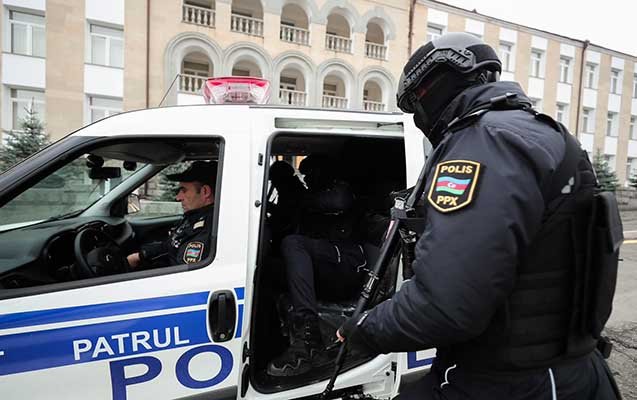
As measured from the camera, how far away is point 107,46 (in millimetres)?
14930

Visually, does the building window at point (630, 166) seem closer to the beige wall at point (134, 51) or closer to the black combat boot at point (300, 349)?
the beige wall at point (134, 51)

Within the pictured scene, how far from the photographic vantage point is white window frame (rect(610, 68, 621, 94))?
26.6m

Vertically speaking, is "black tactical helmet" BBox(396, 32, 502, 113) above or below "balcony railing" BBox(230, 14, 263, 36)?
below

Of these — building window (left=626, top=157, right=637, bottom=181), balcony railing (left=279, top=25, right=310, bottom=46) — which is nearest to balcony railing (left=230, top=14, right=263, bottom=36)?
balcony railing (left=279, top=25, right=310, bottom=46)

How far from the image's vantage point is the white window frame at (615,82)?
26.6m

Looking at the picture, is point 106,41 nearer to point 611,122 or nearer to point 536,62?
point 536,62

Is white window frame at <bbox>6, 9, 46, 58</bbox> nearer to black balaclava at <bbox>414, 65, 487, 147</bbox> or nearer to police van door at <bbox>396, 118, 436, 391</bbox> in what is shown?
police van door at <bbox>396, 118, 436, 391</bbox>

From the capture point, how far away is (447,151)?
109cm

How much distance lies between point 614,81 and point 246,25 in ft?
78.0

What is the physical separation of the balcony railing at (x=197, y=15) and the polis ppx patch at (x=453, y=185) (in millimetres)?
16724

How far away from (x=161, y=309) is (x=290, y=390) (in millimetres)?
693

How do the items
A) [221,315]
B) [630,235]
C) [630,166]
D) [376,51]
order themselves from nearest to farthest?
[221,315] → [630,235] → [376,51] → [630,166]

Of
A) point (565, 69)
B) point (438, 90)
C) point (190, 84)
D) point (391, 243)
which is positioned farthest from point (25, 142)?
point (565, 69)

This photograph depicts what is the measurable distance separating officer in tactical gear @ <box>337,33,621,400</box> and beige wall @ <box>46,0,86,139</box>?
15.7 metres
